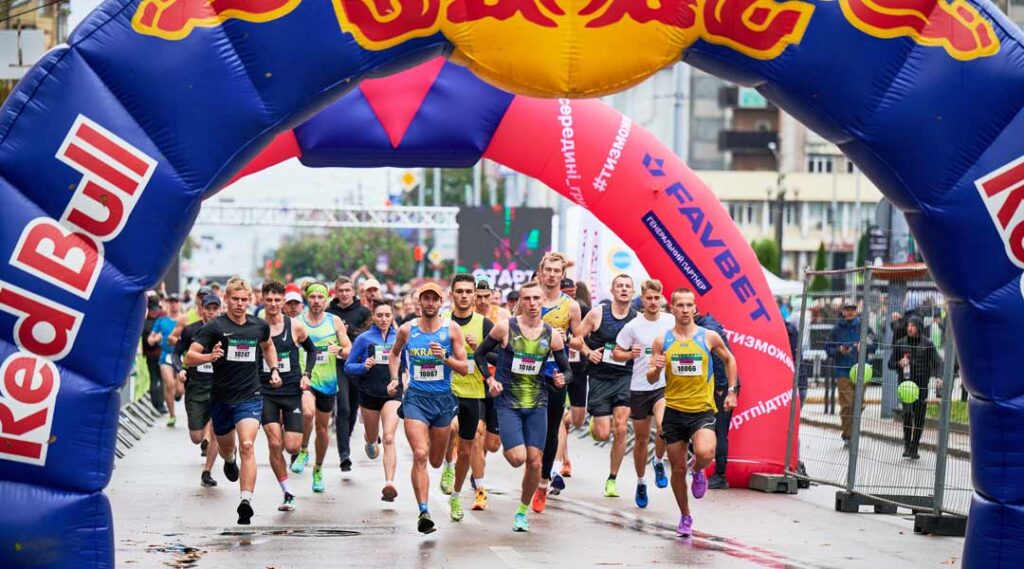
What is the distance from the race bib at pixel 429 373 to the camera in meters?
12.7

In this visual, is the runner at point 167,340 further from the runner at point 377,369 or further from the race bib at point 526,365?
the race bib at point 526,365

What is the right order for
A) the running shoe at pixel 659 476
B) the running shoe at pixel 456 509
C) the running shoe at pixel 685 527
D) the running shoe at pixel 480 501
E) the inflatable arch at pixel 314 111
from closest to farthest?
the inflatable arch at pixel 314 111, the running shoe at pixel 685 527, the running shoe at pixel 456 509, the running shoe at pixel 480 501, the running shoe at pixel 659 476

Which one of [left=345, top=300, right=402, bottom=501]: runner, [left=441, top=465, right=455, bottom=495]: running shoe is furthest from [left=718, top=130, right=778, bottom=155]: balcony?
[left=441, top=465, right=455, bottom=495]: running shoe

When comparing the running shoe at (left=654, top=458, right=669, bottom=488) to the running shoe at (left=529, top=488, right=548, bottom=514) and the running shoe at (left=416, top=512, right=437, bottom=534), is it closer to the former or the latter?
the running shoe at (left=529, top=488, right=548, bottom=514)

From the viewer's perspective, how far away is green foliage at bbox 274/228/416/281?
112000mm

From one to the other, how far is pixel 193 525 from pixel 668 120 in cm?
7508

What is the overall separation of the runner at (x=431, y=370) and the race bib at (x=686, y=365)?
5.25 feet

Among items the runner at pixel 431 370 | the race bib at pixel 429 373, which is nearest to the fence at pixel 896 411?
the runner at pixel 431 370

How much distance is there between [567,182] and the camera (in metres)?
16.0

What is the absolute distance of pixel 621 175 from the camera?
52.0ft

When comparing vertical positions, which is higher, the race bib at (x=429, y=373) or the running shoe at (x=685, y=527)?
the race bib at (x=429, y=373)

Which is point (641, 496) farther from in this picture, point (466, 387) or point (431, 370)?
point (431, 370)

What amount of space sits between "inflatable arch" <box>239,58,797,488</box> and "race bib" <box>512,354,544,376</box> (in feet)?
11.1

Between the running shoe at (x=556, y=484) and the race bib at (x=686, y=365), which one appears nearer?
the race bib at (x=686, y=365)
